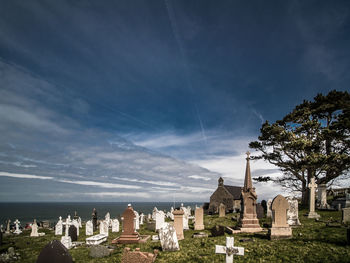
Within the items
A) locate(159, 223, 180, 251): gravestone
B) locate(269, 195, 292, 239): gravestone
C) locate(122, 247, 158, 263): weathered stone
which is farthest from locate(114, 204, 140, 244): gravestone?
locate(269, 195, 292, 239): gravestone

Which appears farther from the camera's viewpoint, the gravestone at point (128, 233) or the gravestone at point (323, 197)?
the gravestone at point (323, 197)

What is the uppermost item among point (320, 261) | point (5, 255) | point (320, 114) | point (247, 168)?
point (320, 114)

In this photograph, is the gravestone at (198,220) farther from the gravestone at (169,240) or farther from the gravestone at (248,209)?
the gravestone at (169,240)

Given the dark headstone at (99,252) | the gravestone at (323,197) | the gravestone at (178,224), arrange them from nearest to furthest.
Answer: the dark headstone at (99,252) < the gravestone at (178,224) < the gravestone at (323,197)

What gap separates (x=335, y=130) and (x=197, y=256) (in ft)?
62.7

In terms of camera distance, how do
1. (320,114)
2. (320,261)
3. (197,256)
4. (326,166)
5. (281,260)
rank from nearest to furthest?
1. (320,261)
2. (281,260)
3. (197,256)
4. (326,166)
5. (320,114)

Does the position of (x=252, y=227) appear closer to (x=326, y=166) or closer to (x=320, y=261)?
(x=320, y=261)

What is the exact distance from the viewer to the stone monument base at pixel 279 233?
9414 mm

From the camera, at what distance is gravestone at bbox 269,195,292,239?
9.43 m

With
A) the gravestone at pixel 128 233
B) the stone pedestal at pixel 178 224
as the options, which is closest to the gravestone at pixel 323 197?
the stone pedestal at pixel 178 224

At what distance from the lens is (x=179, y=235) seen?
1130cm

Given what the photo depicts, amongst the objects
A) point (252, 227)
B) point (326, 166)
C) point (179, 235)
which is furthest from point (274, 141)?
point (179, 235)

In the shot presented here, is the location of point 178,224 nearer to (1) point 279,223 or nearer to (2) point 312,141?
(1) point 279,223

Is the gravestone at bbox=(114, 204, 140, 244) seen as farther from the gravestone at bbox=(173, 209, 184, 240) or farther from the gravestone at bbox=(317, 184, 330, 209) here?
the gravestone at bbox=(317, 184, 330, 209)
